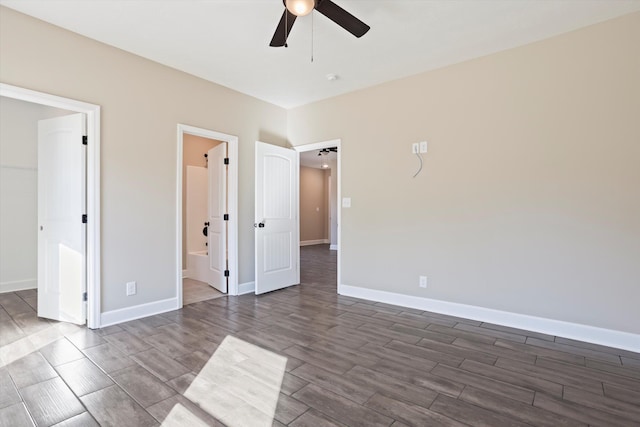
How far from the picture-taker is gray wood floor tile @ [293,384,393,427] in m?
1.82

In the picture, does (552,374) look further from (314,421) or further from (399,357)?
(314,421)

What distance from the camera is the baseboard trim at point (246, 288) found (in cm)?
462

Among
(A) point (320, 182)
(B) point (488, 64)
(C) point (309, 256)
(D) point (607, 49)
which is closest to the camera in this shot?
(D) point (607, 49)

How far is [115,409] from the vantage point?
193 centimetres

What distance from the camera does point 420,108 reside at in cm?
394

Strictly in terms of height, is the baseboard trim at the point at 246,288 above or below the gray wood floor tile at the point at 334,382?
above

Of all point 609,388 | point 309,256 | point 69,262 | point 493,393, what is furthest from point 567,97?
point 309,256

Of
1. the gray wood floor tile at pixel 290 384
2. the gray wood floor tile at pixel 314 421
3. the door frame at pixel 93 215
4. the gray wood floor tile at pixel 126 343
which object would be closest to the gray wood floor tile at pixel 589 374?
the gray wood floor tile at pixel 314 421

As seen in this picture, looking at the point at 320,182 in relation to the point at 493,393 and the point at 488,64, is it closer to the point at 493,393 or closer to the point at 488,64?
the point at 488,64

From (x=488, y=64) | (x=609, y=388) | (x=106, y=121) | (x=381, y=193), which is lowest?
(x=609, y=388)

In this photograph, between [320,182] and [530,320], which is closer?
[530,320]

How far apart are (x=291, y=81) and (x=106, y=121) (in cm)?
220

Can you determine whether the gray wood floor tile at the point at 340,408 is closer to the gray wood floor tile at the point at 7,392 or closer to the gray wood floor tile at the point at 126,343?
the gray wood floor tile at the point at 126,343

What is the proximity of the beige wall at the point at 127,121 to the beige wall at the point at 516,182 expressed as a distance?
2.41m
